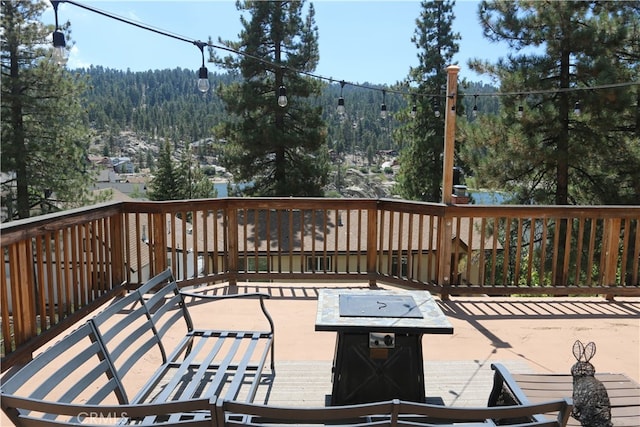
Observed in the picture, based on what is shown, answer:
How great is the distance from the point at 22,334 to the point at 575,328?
4014mm

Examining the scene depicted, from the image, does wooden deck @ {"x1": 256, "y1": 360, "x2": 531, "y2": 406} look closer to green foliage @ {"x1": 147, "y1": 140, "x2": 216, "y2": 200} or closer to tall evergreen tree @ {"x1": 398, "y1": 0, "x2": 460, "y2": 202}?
tall evergreen tree @ {"x1": 398, "y1": 0, "x2": 460, "y2": 202}

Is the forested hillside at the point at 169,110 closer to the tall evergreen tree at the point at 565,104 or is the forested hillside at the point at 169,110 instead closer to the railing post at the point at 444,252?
the tall evergreen tree at the point at 565,104

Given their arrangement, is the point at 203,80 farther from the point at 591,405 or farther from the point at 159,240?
the point at 591,405

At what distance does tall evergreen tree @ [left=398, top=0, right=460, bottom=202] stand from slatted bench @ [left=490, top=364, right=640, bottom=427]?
16.2 metres

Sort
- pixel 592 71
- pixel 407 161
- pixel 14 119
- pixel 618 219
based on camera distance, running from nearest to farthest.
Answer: pixel 618 219
pixel 592 71
pixel 14 119
pixel 407 161

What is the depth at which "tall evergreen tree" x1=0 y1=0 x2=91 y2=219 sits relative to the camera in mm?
14172

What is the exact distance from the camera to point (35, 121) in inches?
581

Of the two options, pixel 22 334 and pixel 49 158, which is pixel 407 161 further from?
pixel 22 334

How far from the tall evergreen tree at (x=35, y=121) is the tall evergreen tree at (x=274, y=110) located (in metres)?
4.76

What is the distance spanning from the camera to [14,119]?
14.3 m

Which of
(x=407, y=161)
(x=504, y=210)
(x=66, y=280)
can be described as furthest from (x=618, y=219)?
(x=407, y=161)

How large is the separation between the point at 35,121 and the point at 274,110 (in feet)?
24.2

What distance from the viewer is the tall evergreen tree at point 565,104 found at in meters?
10.5

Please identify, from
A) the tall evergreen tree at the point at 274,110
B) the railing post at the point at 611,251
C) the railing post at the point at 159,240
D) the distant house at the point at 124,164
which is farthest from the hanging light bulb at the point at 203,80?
the distant house at the point at 124,164
